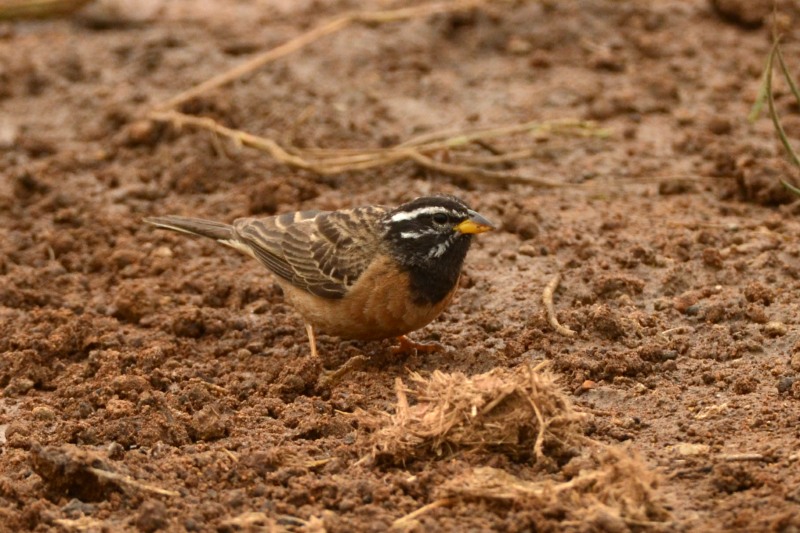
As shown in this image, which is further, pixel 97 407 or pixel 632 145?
pixel 632 145

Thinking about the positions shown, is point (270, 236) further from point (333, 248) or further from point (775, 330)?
point (775, 330)

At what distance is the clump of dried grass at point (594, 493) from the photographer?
5.25 metres

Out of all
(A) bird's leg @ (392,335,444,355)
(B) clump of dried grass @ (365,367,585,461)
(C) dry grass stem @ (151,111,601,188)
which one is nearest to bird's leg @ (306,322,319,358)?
(A) bird's leg @ (392,335,444,355)

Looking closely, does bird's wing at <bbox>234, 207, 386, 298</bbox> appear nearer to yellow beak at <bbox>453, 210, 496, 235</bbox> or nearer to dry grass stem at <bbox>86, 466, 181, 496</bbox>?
yellow beak at <bbox>453, 210, 496, 235</bbox>

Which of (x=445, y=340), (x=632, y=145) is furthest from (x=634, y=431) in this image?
(x=632, y=145)

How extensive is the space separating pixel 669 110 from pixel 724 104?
54 centimetres

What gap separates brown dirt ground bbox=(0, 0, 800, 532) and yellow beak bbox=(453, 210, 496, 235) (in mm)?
740

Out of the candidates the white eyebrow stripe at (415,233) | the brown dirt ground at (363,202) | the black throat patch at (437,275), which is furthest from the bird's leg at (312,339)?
the white eyebrow stripe at (415,233)

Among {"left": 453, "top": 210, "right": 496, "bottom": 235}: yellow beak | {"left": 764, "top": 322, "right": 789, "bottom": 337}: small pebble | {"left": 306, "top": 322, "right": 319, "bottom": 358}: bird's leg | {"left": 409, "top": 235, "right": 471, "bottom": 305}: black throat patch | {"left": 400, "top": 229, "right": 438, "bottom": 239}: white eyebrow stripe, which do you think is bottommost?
{"left": 306, "top": 322, "right": 319, "bottom": 358}: bird's leg

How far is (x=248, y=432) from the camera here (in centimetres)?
659

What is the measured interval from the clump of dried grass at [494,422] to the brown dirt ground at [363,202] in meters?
0.07

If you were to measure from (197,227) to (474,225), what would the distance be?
2202mm

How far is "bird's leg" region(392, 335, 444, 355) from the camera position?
768 cm

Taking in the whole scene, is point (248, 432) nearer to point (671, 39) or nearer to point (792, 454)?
point (792, 454)
